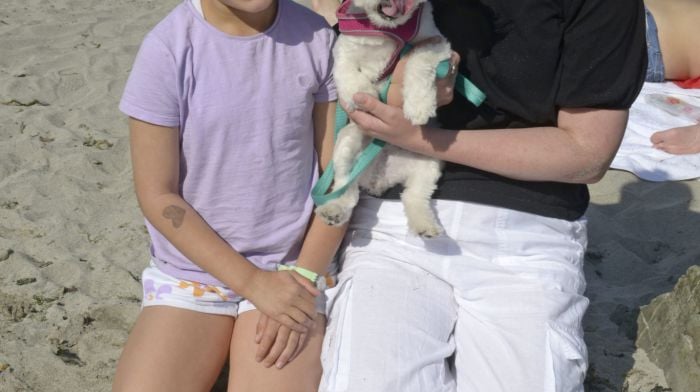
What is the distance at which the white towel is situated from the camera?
4.03m

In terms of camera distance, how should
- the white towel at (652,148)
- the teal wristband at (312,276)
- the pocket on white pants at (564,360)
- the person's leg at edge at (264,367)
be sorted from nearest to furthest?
the pocket on white pants at (564,360)
the person's leg at edge at (264,367)
the teal wristband at (312,276)
the white towel at (652,148)

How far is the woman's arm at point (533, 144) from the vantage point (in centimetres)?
206

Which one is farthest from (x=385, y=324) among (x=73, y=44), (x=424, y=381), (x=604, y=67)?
(x=73, y=44)

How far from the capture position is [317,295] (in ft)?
7.45

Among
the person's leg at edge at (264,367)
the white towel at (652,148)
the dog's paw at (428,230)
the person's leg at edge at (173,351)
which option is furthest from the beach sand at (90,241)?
the dog's paw at (428,230)

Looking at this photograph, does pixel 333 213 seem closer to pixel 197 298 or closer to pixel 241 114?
pixel 241 114

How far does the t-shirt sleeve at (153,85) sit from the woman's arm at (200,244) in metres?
0.07

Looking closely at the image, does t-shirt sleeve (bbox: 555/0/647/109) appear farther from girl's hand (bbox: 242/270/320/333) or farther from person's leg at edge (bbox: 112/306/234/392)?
person's leg at edge (bbox: 112/306/234/392)

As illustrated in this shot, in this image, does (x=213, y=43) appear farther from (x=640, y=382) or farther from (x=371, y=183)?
(x=640, y=382)

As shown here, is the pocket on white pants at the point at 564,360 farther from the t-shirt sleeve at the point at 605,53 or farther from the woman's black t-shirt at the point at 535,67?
the t-shirt sleeve at the point at 605,53

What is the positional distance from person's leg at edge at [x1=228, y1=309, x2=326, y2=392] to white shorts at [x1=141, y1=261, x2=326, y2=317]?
43mm

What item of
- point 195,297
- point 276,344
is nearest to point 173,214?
point 195,297

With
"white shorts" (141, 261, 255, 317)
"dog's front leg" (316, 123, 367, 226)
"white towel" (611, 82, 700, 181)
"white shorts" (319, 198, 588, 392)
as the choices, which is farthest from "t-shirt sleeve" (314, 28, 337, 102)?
"white towel" (611, 82, 700, 181)

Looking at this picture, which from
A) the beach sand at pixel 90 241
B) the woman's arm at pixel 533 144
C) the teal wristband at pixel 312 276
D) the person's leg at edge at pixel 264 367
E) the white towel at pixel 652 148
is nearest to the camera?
the woman's arm at pixel 533 144
